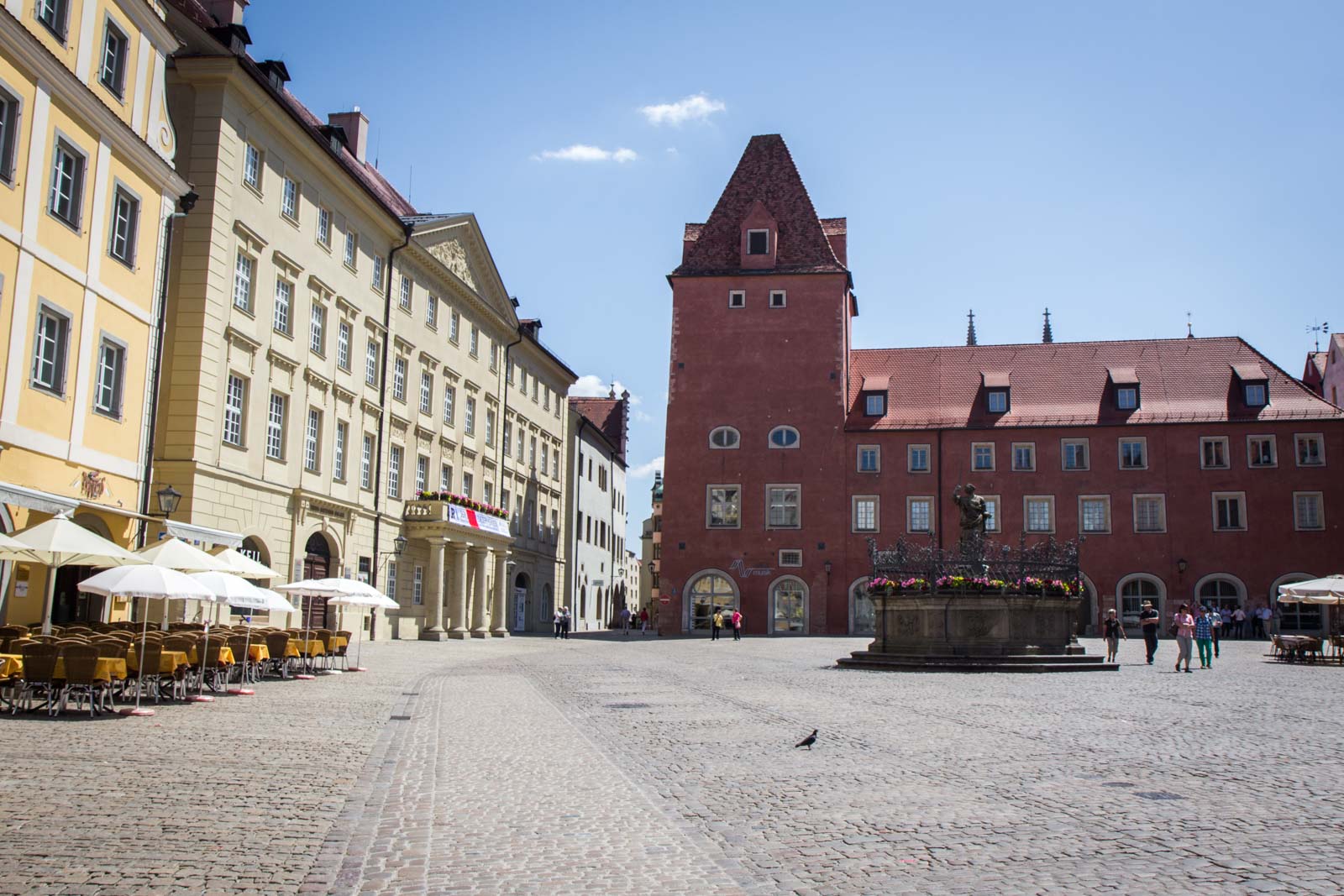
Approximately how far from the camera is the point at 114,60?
24156 mm

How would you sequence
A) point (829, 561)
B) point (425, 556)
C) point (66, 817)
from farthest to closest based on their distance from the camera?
1. point (829, 561)
2. point (425, 556)
3. point (66, 817)

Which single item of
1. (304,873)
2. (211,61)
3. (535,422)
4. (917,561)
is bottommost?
(304,873)

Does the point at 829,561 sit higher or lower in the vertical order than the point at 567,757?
higher

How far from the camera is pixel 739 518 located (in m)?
54.2

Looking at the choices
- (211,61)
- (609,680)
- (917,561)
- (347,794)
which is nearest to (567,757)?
(347,794)

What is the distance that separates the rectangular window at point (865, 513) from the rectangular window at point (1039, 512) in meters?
6.55

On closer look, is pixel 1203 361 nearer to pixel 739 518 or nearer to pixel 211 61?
pixel 739 518

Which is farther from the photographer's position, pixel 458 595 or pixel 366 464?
pixel 458 595

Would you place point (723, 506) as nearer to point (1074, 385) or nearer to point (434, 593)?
point (434, 593)

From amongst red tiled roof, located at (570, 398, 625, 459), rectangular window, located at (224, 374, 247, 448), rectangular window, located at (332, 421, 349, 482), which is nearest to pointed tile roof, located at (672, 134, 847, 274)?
rectangular window, located at (332, 421, 349, 482)

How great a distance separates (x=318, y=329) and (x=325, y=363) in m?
1.03

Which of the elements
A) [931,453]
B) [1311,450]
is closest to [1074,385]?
[931,453]

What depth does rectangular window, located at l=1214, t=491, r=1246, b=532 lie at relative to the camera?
50.9 meters

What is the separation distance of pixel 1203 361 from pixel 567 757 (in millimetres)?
51502
